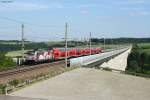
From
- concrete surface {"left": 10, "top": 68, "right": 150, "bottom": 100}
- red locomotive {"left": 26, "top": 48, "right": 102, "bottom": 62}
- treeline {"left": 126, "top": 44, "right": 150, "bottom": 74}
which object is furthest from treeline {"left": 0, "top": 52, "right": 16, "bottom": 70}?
treeline {"left": 126, "top": 44, "right": 150, "bottom": 74}

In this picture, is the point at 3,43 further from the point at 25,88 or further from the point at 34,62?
the point at 25,88

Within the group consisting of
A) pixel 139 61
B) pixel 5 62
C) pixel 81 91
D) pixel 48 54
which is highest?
pixel 48 54

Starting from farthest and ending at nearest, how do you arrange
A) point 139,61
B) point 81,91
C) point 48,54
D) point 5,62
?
point 139,61
point 48,54
point 5,62
point 81,91

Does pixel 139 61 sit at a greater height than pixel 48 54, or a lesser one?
lesser

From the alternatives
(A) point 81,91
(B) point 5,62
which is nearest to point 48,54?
(B) point 5,62

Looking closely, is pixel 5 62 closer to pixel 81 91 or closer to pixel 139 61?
pixel 81 91

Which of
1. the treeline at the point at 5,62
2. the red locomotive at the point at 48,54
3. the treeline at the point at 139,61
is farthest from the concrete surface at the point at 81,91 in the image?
the treeline at the point at 139,61

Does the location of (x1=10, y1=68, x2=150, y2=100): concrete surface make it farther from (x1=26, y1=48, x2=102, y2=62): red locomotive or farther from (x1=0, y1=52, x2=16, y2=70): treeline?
(x1=26, y1=48, x2=102, y2=62): red locomotive

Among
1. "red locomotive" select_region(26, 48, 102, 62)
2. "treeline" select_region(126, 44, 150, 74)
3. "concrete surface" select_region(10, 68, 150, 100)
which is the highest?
"red locomotive" select_region(26, 48, 102, 62)

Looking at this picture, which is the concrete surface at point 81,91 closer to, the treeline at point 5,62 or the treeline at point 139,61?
the treeline at point 5,62

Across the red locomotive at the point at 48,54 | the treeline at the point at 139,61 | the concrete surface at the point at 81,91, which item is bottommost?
the treeline at the point at 139,61

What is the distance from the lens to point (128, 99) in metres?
24.9

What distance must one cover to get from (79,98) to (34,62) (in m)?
32.8

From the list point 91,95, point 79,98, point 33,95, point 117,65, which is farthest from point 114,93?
point 117,65
